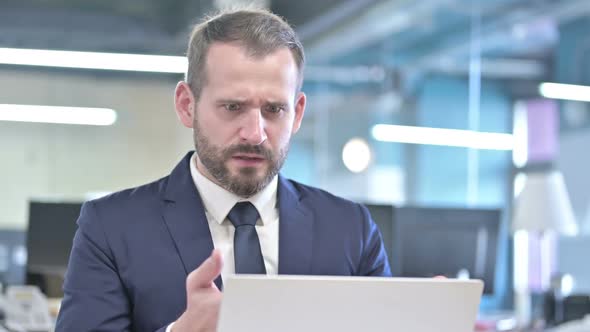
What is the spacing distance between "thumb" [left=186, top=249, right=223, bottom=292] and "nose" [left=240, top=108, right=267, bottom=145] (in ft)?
1.07

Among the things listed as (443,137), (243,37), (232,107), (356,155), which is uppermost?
(443,137)

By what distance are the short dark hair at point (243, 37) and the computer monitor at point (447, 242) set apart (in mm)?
2972

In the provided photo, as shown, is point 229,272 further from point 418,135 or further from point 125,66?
point 125,66

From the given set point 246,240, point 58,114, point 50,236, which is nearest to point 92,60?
point 58,114

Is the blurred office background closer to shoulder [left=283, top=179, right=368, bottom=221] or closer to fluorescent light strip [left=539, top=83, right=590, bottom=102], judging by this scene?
fluorescent light strip [left=539, top=83, right=590, bottom=102]

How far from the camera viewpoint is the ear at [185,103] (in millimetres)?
1797

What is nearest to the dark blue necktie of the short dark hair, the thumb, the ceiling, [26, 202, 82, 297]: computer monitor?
the short dark hair

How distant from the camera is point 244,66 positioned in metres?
1.66

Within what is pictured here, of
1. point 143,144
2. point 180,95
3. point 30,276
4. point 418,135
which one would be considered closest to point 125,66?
point 143,144

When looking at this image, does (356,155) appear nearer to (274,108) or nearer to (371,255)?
(371,255)

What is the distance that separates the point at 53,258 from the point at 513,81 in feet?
16.1

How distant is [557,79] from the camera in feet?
25.2

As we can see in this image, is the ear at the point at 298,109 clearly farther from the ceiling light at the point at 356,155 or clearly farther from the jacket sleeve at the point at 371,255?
the ceiling light at the point at 356,155

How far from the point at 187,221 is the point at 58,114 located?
8.57 metres
